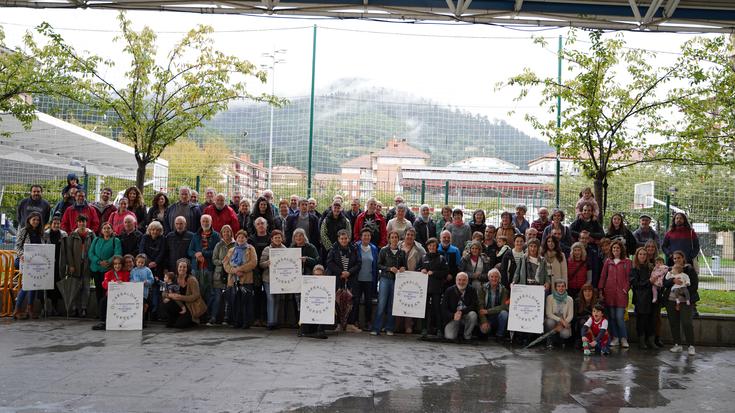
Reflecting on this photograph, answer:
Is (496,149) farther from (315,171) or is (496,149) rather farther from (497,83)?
(315,171)

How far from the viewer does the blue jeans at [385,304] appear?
37.7 feet

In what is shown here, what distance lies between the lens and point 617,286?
1109 centimetres

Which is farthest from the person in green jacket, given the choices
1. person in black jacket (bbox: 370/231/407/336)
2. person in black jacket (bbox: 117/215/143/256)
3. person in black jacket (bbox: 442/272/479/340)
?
person in black jacket (bbox: 442/272/479/340)

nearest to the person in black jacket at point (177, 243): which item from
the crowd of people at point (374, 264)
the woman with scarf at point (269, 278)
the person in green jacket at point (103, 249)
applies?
the crowd of people at point (374, 264)

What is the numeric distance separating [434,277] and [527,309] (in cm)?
159

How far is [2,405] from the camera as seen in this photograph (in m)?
6.38

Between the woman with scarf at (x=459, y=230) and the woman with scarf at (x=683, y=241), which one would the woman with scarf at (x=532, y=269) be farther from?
the woman with scarf at (x=683, y=241)

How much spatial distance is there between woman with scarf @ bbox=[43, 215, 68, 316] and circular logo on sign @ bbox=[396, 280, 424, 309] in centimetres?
604

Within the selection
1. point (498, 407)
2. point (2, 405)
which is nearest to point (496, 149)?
point (498, 407)

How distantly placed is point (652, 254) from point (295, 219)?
20.7ft

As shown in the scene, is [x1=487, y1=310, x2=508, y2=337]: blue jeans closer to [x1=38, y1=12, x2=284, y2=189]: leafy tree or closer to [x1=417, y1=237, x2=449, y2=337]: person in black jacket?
[x1=417, y1=237, x2=449, y2=337]: person in black jacket

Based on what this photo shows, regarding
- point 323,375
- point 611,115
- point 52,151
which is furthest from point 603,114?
point 52,151

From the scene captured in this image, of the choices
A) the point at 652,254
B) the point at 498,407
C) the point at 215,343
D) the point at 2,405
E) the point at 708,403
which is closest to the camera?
the point at 2,405

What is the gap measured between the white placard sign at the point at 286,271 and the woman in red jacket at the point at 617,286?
5.10 m
